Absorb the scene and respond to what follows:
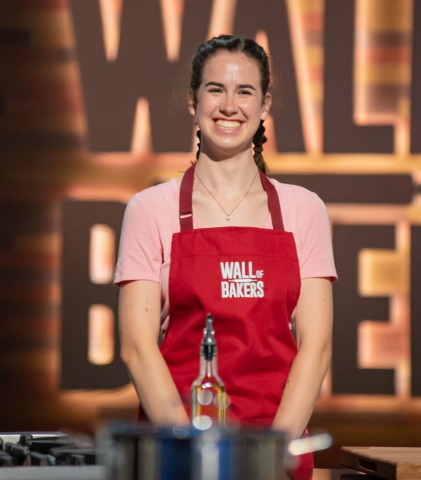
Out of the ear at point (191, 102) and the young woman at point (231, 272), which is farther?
the ear at point (191, 102)

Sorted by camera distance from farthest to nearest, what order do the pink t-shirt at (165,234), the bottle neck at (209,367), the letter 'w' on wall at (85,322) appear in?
the letter 'w' on wall at (85,322), the pink t-shirt at (165,234), the bottle neck at (209,367)

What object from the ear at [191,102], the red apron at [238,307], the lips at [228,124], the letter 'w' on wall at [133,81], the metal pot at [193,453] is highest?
the letter 'w' on wall at [133,81]

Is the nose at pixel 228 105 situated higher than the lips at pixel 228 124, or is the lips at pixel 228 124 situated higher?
the nose at pixel 228 105

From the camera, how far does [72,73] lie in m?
3.43

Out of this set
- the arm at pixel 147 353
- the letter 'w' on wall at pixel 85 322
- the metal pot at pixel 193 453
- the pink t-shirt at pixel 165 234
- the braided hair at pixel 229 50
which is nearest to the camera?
the metal pot at pixel 193 453

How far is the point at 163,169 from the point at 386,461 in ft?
7.04

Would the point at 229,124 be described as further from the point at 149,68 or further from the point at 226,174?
the point at 149,68

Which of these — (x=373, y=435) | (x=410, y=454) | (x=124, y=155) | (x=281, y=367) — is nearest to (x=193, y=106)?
(x=281, y=367)

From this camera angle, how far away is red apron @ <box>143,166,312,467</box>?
69.5 inches

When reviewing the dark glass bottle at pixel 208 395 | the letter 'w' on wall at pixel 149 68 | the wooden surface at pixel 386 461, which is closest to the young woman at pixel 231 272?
the wooden surface at pixel 386 461

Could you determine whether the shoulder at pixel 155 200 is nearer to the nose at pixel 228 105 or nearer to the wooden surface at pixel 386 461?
the nose at pixel 228 105

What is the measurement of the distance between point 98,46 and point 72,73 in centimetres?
15

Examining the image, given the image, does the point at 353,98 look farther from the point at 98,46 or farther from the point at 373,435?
the point at 373,435

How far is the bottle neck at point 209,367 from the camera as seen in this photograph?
1290mm
